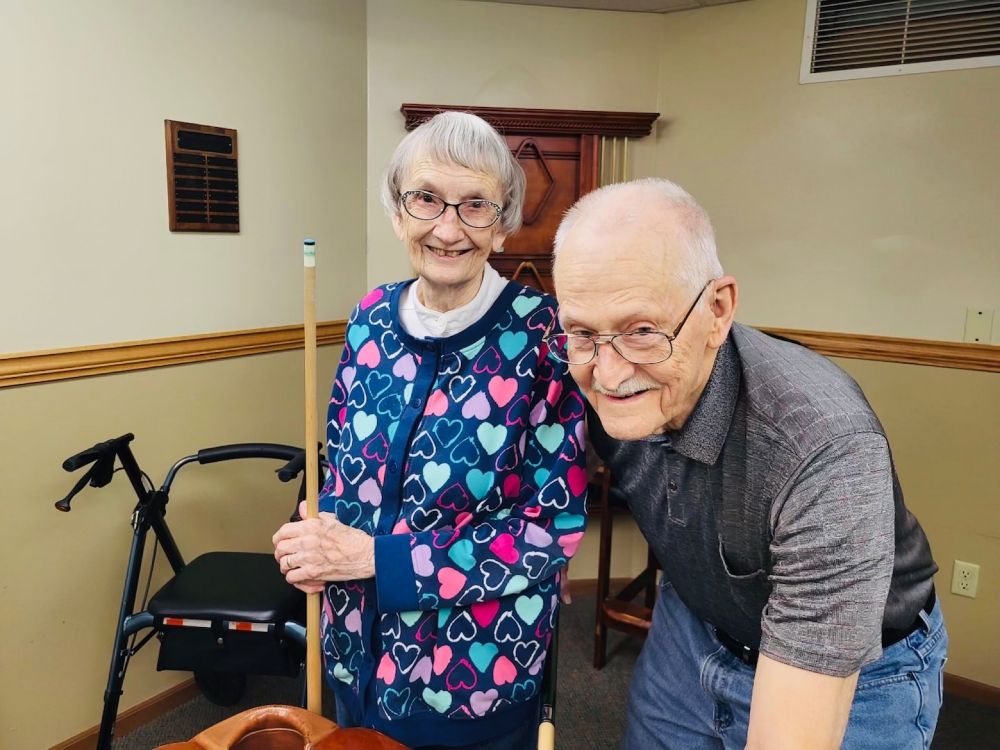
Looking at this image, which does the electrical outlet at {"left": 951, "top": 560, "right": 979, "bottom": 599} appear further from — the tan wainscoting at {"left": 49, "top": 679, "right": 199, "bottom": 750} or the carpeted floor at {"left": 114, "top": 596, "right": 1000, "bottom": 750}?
the tan wainscoting at {"left": 49, "top": 679, "right": 199, "bottom": 750}

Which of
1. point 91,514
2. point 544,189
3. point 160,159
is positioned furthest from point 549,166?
point 91,514

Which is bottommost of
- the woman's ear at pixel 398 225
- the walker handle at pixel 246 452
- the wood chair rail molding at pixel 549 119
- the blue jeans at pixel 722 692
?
the blue jeans at pixel 722 692

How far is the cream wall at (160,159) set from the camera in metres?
1.92

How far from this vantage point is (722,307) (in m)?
0.95

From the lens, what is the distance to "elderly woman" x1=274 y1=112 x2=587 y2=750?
3.79ft

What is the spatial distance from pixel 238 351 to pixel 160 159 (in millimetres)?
661

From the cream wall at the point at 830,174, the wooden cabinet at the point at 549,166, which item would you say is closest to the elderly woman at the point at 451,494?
the wooden cabinet at the point at 549,166

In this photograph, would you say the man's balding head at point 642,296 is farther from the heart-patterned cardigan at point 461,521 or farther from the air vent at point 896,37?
the air vent at point 896,37

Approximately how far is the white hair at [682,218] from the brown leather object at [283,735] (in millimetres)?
649

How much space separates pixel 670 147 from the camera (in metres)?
3.13

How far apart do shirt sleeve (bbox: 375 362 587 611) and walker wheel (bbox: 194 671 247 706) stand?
161 cm

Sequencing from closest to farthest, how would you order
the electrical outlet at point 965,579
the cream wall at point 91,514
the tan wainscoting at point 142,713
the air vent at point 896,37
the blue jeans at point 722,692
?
the blue jeans at point 722,692 < the cream wall at point 91,514 < the tan wainscoting at point 142,713 < the air vent at point 896,37 < the electrical outlet at point 965,579

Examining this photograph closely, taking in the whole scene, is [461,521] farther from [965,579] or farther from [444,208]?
[965,579]

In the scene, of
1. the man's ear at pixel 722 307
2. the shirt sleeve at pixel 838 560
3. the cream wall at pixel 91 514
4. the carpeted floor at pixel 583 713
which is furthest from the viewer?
the carpeted floor at pixel 583 713
